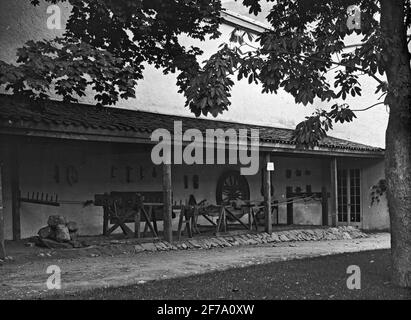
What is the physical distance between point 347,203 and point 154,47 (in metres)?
11.6

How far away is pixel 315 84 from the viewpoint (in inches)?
307

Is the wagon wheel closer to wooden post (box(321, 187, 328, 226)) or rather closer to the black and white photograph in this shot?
the black and white photograph

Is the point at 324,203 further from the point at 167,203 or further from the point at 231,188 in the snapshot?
the point at 167,203

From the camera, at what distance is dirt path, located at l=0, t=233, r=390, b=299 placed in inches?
311

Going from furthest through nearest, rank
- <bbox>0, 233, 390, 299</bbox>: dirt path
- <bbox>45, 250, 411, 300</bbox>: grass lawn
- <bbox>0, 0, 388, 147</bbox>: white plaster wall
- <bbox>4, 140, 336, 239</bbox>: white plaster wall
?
1. <bbox>0, 0, 388, 147</bbox>: white plaster wall
2. <bbox>4, 140, 336, 239</bbox>: white plaster wall
3. <bbox>0, 233, 390, 299</bbox>: dirt path
4. <bbox>45, 250, 411, 300</bbox>: grass lawn

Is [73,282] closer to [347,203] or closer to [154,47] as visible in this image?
[154,47]

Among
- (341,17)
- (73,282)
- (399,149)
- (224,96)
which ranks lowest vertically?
(73,282)

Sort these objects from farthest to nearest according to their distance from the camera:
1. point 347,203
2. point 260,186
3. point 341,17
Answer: point 347,203, point 260,186, point 341,17

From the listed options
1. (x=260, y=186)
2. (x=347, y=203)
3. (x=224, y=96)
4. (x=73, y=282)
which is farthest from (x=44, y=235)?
(x=347, y=203)

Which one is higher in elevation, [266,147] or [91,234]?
[266,147]

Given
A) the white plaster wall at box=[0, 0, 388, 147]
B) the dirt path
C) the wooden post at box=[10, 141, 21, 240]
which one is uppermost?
the white plaster wall at box=[0, 0, 388, 147]

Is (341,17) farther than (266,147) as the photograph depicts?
No

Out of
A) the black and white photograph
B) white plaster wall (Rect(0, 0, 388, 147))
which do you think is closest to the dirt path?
the black and white photograph

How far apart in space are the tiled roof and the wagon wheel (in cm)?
200
